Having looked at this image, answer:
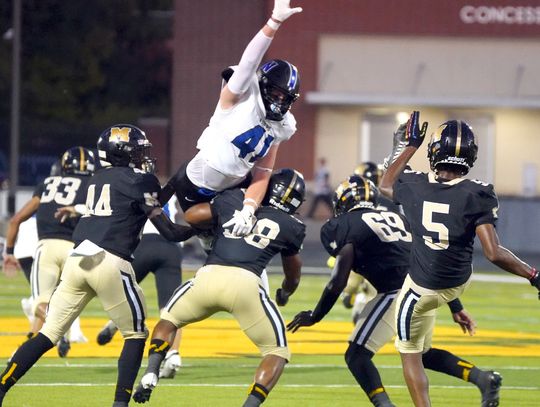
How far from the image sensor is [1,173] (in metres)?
39.7

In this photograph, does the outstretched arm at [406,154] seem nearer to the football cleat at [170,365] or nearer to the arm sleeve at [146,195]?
the arm sleeve at [146,195]

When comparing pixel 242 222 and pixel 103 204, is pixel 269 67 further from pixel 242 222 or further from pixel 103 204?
pixel 103 204

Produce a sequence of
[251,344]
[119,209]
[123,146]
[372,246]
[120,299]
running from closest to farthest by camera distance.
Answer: [120,299]
[119,209]
[123,146]
[372,246]
[251,344]

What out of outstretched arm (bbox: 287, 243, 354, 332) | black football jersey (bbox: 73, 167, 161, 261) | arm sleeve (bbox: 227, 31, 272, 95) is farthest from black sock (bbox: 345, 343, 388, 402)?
arm sleeve (bbox: 227, 31, 272, 95)

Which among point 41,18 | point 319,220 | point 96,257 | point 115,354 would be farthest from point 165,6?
point 96,257

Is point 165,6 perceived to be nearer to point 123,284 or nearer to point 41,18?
point 41,18

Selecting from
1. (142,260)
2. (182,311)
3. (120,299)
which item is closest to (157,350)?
(182,311)

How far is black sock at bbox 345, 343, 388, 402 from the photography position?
32.0ft

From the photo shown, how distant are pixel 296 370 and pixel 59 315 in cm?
340

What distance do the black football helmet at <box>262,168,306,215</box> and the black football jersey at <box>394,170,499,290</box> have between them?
2.37ft

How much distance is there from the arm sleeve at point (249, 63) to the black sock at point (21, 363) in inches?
86.0

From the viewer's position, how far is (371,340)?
1005 cm

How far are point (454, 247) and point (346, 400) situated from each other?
91.3 inches

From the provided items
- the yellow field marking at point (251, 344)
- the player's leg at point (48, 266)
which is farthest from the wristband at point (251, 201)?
the yellow field marking at point (251, 344)
